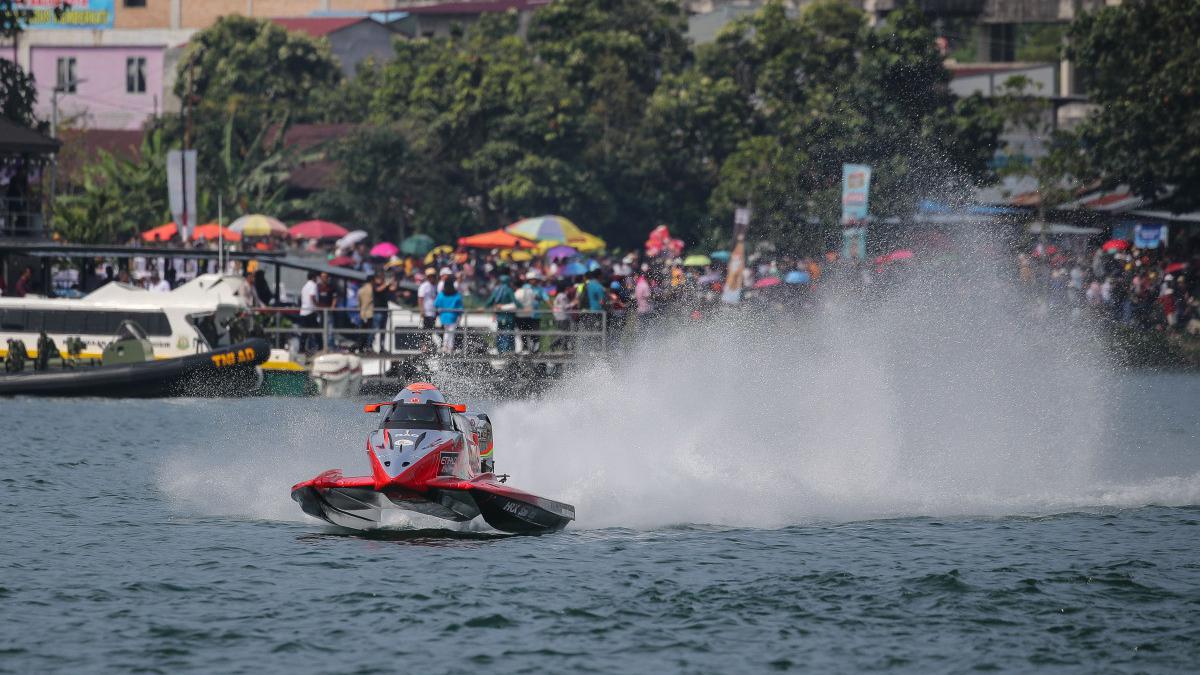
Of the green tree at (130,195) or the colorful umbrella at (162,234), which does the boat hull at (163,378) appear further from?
the green tree at (130,195)

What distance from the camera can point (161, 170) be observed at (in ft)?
203

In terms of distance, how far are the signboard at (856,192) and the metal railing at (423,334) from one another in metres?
10.7

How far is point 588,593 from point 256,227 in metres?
37.5

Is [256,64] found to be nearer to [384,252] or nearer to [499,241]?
[384,252]

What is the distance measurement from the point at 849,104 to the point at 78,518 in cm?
4066

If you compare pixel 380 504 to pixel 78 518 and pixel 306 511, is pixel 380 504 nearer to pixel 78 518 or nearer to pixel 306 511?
pixel 306 511

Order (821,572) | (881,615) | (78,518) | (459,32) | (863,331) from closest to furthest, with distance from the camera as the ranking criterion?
(881,615) < (821,572) < (78,518) < (863,331) < (459,32)

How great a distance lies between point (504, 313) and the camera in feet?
115

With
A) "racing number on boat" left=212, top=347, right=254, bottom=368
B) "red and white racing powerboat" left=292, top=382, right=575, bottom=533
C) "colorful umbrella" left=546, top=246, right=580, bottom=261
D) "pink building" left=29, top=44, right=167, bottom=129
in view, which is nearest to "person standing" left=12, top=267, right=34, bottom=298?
"racing number on boat" left=212, top=347, right=254, bottom=368

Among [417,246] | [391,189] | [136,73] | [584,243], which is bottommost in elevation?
[417,246]

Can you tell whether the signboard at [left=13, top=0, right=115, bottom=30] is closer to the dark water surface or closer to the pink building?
the pink building

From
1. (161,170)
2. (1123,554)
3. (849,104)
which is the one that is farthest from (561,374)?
(161,170)

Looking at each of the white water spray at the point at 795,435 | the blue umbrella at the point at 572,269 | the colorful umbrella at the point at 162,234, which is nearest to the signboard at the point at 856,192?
the blue umbrella at the point at 572,269

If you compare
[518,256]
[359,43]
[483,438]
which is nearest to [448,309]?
[483,438]
